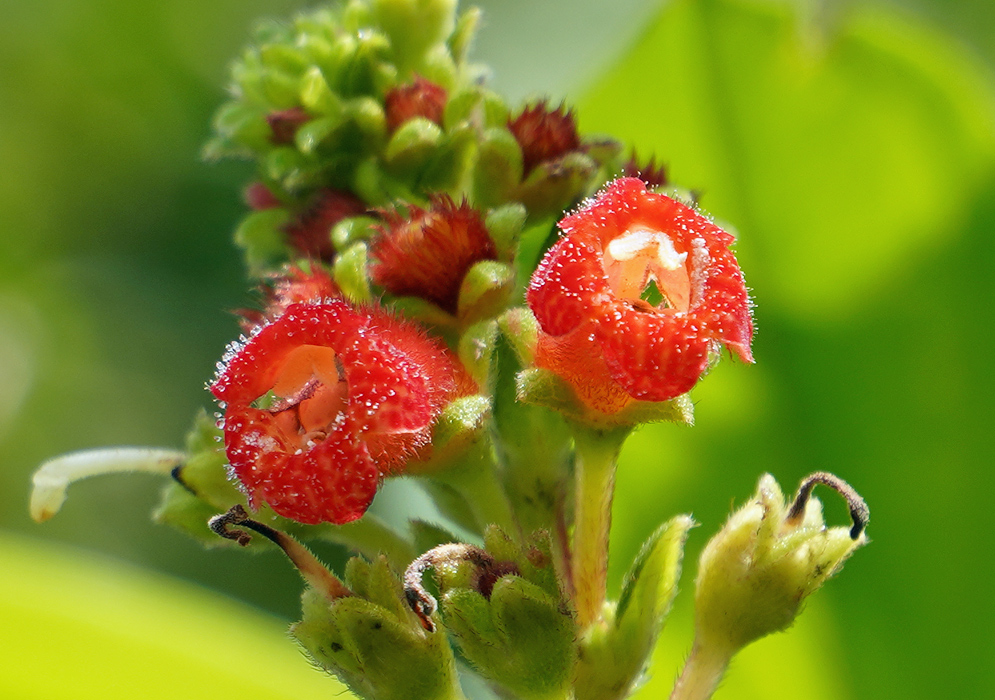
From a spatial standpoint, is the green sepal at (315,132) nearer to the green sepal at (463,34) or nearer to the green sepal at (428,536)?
the green sepal at (463,34)

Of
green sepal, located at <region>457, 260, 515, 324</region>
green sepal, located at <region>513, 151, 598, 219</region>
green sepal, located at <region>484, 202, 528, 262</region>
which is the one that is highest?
green sepal, located at <region>513, 151, 598, 219</region>

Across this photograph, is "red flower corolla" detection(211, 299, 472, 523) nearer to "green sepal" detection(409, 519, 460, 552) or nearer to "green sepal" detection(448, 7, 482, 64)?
"green sepal" detection(409, 519, 460, 552)

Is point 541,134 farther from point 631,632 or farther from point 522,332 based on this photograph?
point 631,632

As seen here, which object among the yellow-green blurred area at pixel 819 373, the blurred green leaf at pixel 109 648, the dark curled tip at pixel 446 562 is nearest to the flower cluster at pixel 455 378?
the dark curled tip at pixel 446 562

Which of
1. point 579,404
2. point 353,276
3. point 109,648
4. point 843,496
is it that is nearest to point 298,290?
point 353,276

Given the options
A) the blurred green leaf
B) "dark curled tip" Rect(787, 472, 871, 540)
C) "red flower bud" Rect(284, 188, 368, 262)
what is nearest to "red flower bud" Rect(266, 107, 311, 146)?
"red flower bud" Rect(284, 188, 368, 262)

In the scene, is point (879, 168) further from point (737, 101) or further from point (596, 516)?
point (596, 516)
